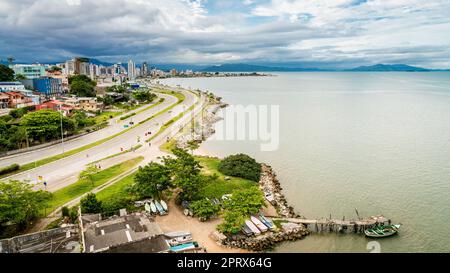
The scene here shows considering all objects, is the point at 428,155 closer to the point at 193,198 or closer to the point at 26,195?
the point at 193,198

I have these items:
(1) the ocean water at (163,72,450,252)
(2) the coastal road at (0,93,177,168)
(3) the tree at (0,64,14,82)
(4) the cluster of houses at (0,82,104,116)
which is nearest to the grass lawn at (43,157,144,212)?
(2) the coastal road at (0,93,177,168)

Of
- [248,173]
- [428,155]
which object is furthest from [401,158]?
[248,173]

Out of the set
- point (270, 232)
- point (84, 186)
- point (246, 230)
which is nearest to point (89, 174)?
point (84, 186)

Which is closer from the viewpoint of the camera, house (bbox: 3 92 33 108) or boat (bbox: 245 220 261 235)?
boat (bbox: 245 220 261 235)

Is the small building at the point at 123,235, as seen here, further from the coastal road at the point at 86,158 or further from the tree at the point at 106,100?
the tree at the point at 106,100

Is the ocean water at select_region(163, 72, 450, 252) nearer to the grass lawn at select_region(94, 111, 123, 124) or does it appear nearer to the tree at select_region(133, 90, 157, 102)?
the grass lawn at select_region(94, 111, 123, 124)

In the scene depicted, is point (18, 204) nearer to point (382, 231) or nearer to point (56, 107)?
point (382, 231)
